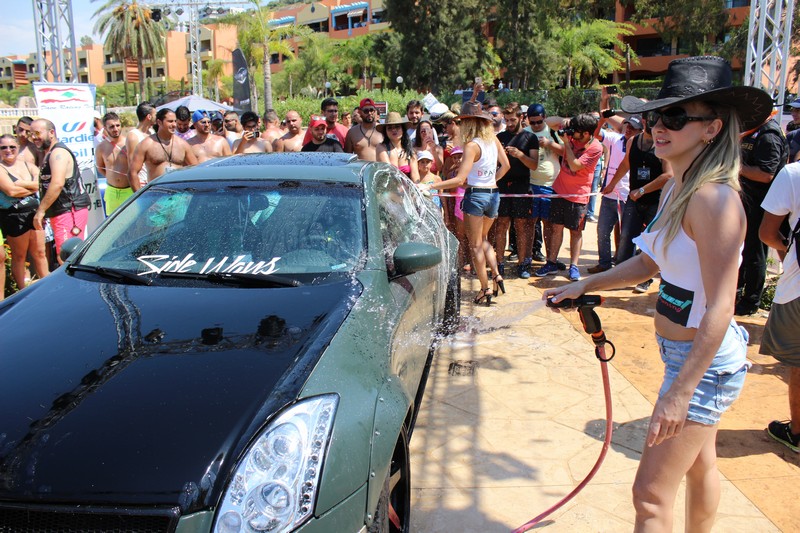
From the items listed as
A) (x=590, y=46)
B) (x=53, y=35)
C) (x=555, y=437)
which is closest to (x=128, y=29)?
(x=590, y=46)

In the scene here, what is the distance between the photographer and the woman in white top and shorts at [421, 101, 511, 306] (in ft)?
19.3

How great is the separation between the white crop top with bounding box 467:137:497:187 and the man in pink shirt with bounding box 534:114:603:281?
5.15 feet

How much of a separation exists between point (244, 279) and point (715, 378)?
1985mm

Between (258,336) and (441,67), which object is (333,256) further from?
(441,67)

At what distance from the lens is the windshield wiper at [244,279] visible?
289cm

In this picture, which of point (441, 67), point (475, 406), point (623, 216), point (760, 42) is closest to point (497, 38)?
point (441, 67)

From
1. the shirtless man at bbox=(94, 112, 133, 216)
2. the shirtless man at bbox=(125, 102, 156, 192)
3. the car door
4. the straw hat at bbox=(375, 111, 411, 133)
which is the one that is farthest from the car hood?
the shirtless man at bbox=(94, 112, 133, 216)

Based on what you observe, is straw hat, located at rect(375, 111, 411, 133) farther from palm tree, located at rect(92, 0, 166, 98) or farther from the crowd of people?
palm tree, located at rect(92, 0, 166, 98)

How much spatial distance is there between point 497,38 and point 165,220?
47839mm

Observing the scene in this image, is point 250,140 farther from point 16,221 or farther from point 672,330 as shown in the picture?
point 672,330

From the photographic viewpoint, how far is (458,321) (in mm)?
5383

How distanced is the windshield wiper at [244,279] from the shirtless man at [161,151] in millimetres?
4333

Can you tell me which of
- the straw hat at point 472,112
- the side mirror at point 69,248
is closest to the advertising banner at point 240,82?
the straw hat at point 472,112

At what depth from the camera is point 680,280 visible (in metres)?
2.04
